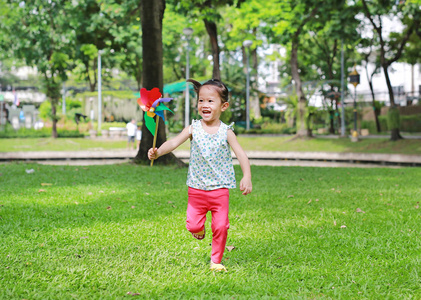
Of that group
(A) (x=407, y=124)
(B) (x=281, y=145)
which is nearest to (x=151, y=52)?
(B) (x=281, y=145)

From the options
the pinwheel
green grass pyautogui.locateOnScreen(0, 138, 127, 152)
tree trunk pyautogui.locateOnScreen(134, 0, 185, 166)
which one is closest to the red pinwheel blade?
the pinwheel

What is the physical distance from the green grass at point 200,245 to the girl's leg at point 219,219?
183mm

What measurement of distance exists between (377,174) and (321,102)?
16.6m

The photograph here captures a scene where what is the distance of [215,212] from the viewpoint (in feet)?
13.3

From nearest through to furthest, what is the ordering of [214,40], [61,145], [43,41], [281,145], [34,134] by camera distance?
[214,40]
[281,145]
[61,145]
[43,41]
[34,134]

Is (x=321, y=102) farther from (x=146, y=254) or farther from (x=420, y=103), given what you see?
(x=146, y=254)

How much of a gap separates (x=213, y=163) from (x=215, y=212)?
0.40 meters

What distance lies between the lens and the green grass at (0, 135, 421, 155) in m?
21.7

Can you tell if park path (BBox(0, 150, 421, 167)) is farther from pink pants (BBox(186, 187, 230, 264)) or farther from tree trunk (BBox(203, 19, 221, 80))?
pink pants (BBox(186, 187, 230, 264))

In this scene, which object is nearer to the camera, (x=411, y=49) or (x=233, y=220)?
(x=233, y=220)

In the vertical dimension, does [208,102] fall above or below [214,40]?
below

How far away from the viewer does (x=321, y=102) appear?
28266 mm

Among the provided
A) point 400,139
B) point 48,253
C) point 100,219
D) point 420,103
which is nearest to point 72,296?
point 48,253

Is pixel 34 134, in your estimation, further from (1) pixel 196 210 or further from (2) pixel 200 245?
(1) pixel 196 210
